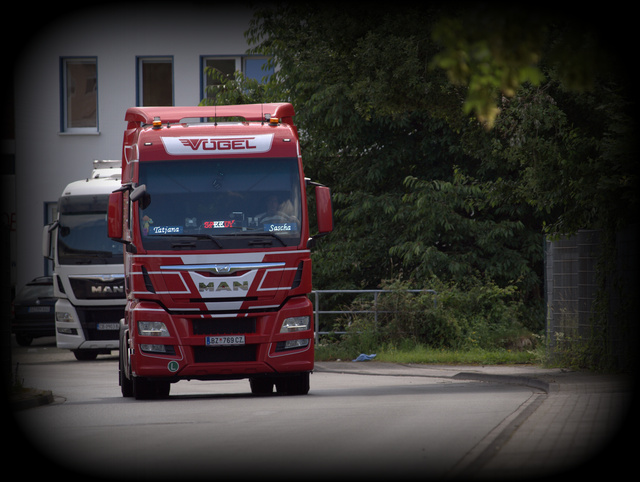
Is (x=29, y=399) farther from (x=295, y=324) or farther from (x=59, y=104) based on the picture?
(x=59, y=104)

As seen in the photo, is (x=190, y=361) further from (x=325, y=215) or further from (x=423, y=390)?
(x=423, y=390)

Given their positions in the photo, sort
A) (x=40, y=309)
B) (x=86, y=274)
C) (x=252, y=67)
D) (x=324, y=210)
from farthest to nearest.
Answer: (x=252, y=67) → (x=40, y=309) → (x=86, y=274) → (x=324, y=210)

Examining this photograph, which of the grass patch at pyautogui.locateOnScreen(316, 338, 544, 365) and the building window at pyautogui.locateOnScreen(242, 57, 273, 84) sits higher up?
the building window at pyautogui.locateOnScreen(242, 57, 273, 84)

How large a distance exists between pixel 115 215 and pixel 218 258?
1.72 m

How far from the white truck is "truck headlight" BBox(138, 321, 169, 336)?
985cm

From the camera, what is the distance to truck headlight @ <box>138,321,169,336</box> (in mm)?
14117

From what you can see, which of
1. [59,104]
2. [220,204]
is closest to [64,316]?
[220,204]

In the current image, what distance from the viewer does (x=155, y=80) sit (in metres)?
35.2

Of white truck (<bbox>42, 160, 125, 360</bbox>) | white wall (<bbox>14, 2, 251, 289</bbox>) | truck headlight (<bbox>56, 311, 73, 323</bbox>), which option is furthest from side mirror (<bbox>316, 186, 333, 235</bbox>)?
white wall (<bbox>14, 2, 251, 289</bbox>)

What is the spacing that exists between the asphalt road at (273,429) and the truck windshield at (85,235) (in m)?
6.32

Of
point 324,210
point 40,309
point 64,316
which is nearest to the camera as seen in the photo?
point 324,210

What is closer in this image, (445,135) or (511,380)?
(511,380)

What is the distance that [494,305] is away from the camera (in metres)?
23.8

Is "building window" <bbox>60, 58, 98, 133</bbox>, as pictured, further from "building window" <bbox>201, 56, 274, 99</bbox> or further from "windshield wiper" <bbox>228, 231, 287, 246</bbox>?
"windshield wiper" <bbox>228, 231, 287, 246</bbox>
